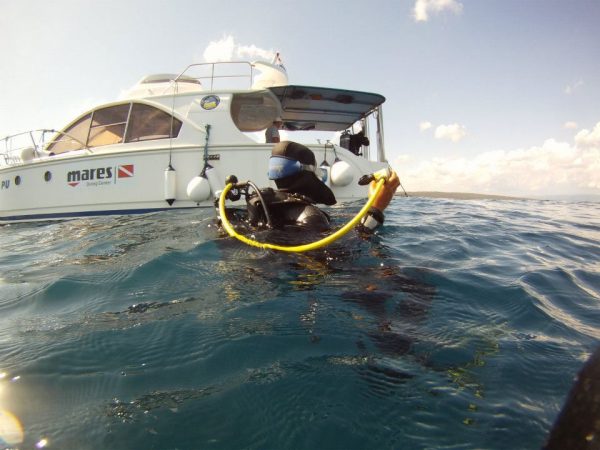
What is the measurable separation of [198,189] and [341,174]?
292 centimetres

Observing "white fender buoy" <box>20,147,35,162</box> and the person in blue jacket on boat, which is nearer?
the person in blue jacket on boat

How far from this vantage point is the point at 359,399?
1323mm

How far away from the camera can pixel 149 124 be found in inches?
304

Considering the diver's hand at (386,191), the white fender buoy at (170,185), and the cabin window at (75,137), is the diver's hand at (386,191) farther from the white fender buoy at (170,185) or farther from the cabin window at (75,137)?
the cabin window at (75,137)

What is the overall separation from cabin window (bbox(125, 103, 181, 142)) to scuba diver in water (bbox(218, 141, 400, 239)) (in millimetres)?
5008

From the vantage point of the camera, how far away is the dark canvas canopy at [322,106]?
7883mm

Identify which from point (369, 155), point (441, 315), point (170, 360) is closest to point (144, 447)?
point (170, 360)

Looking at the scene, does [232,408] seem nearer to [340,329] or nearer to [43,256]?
[340,329]

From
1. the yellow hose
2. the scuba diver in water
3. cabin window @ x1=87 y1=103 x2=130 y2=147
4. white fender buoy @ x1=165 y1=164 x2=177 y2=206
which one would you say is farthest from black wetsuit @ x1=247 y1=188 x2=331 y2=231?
cabin window @ x1=87 y1=103 x2=130 y2=147

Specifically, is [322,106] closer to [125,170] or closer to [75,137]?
[125,170]

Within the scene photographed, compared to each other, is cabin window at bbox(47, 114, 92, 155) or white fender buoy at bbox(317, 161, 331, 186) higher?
cabin window at bbox(47, 114, 92, 155)

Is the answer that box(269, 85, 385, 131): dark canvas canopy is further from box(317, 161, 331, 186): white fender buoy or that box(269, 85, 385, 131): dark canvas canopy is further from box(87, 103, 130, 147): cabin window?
box(87, 103, 130, 147): cabin window

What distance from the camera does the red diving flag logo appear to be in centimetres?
723

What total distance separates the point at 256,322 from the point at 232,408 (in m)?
0.66
